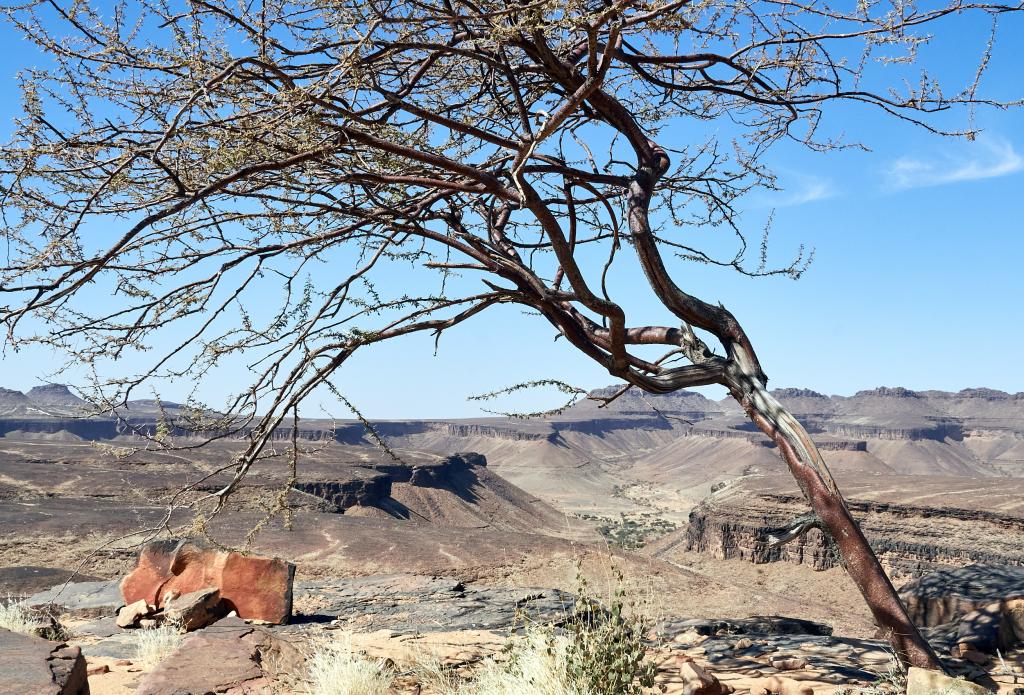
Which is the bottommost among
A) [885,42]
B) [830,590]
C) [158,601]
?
[830,590]

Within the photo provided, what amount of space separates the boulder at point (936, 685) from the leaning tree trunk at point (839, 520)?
0.62 meters

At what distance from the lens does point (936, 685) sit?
11.8 feet

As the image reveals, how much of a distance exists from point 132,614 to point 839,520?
754 cm

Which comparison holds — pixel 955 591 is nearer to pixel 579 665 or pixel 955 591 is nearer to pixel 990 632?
pixel 990 632

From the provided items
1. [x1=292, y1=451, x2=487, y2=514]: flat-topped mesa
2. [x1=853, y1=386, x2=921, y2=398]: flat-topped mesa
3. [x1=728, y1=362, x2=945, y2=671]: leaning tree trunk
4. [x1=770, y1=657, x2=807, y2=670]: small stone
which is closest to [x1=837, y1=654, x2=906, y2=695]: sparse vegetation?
[x1=728, y1=362, x2=945, y2=671]: leaning tree trunk

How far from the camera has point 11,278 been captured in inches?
159

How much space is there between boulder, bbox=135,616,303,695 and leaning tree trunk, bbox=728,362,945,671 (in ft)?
12.5

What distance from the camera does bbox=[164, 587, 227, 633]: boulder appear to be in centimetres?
759

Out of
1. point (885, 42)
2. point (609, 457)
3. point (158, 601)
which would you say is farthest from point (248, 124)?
point (609, 457)

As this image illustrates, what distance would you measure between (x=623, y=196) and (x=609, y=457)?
106945 mm

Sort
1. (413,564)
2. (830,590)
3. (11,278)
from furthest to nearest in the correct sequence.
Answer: (830,590), (413,564), (11,278)

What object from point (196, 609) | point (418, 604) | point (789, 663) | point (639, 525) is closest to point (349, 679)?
point (789, 663)

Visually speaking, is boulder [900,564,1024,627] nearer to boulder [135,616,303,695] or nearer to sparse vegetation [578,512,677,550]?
boulder [135,616,303,695]

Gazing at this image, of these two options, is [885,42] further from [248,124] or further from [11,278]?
[11,278]
